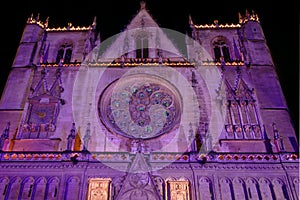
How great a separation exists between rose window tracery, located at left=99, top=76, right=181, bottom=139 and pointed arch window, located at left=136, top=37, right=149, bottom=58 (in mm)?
2946

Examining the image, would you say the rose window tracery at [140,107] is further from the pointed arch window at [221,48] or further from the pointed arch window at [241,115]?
the pointed arch window at [221,48]

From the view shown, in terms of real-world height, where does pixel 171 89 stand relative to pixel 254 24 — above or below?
below

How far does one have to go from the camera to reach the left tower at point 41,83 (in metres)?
17.7

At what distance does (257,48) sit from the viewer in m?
22.4

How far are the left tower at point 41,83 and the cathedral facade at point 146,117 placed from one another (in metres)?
0.06

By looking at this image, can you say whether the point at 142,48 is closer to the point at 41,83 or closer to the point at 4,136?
the point at 41,83

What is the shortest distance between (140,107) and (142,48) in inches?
215

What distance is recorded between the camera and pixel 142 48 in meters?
23.5

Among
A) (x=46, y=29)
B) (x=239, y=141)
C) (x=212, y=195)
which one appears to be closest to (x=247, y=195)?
(x=212, y=195)

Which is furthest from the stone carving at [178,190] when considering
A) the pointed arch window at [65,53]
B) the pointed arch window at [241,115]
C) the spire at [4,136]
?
the pointed arch window at [65,53]

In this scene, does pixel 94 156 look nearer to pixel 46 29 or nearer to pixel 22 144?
pixel 22 144

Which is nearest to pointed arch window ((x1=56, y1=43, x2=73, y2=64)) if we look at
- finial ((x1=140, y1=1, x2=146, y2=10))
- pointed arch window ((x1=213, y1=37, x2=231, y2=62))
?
finial ((x1=140, y1=1, x2=146, y2=10))

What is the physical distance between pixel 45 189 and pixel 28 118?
15.8 ft

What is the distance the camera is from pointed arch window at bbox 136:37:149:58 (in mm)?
23016
